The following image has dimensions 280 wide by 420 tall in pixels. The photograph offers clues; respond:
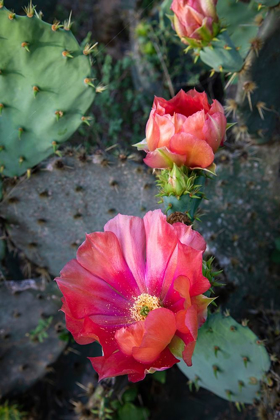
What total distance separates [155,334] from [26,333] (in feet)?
3.38

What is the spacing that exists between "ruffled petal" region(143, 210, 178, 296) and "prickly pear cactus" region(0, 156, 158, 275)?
0.57 m

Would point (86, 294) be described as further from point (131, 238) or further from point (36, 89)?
point (36, 89)

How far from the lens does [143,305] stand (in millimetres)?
819

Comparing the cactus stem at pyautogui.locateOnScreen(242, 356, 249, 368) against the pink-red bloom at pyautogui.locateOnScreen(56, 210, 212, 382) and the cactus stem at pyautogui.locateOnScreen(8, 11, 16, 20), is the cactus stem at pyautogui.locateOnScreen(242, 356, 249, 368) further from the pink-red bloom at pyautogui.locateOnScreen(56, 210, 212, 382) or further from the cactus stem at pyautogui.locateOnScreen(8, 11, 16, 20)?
the cactus stem at pyautogui.locateOnScreen(8, 11, 16, 20)

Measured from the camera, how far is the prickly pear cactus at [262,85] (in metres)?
1.24

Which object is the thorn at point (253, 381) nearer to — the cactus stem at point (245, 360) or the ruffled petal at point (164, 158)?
the cactus stem at point (245, 360)

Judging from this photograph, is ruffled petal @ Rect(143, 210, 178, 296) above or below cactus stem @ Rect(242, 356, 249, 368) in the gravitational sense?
above

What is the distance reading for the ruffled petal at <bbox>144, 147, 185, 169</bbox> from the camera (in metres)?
0.84

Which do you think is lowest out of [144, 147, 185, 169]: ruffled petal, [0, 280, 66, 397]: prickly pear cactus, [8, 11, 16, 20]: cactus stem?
[0, 280, 66, 397]: prickly pear cactus

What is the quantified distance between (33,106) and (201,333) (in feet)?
2.60

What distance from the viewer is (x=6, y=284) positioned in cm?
154

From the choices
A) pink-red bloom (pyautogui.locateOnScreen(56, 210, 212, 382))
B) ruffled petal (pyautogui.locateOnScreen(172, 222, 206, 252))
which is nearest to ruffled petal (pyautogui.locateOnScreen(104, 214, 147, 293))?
pink-red bloom (pyautogui.locateOnScreen(56, 210, 212, 382))

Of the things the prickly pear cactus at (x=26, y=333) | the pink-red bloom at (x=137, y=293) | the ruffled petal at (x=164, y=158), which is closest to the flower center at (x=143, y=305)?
the pink-red bloom at (x=137, y=293)

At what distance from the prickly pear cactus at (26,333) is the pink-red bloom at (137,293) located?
0.78m
